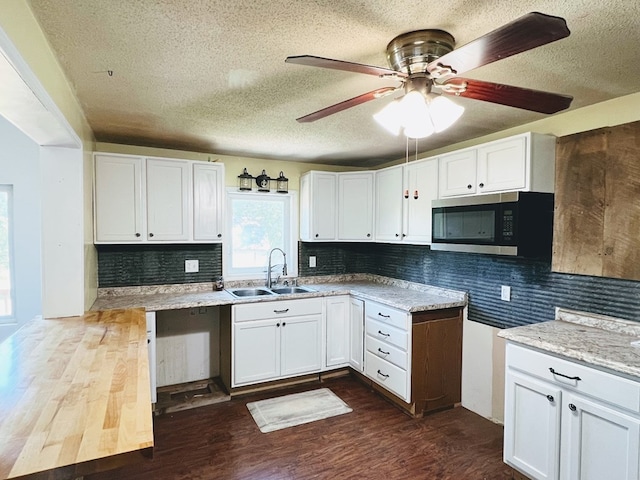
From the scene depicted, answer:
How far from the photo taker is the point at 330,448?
2.48 m

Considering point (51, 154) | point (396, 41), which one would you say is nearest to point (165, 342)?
point (51, 154)

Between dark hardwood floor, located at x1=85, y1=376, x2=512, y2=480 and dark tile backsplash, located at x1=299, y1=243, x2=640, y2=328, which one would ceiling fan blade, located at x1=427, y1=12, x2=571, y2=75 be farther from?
dark hardwood floor, located at x1=85, y1=376, x2=512, y2=480

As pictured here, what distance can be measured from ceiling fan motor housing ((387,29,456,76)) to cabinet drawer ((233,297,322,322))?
2330 millimetres

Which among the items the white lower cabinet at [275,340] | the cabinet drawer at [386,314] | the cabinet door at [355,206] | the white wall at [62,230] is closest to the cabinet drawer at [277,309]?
the white lower cabinet at [275,340]

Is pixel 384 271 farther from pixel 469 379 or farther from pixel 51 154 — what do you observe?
pixel 51 154

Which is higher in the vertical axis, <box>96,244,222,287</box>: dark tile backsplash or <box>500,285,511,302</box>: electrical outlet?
<box>96,244,222,287</box>: dark tile backsplash

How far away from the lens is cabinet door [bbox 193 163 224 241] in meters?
3.29

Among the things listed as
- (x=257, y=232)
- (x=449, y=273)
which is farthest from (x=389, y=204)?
(x=257, y=232)

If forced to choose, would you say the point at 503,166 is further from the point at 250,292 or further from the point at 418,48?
the point at 250,292

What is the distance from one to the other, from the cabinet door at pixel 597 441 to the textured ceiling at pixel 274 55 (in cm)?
165

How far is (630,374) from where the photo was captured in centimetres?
159

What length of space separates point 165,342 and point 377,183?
2623 mm

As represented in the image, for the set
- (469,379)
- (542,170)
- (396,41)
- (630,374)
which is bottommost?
(469,379)

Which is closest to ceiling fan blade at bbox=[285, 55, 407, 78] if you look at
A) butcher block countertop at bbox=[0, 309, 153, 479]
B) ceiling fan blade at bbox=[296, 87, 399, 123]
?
ceiling fan blade at bbox=[296, 87, 399, 123]
